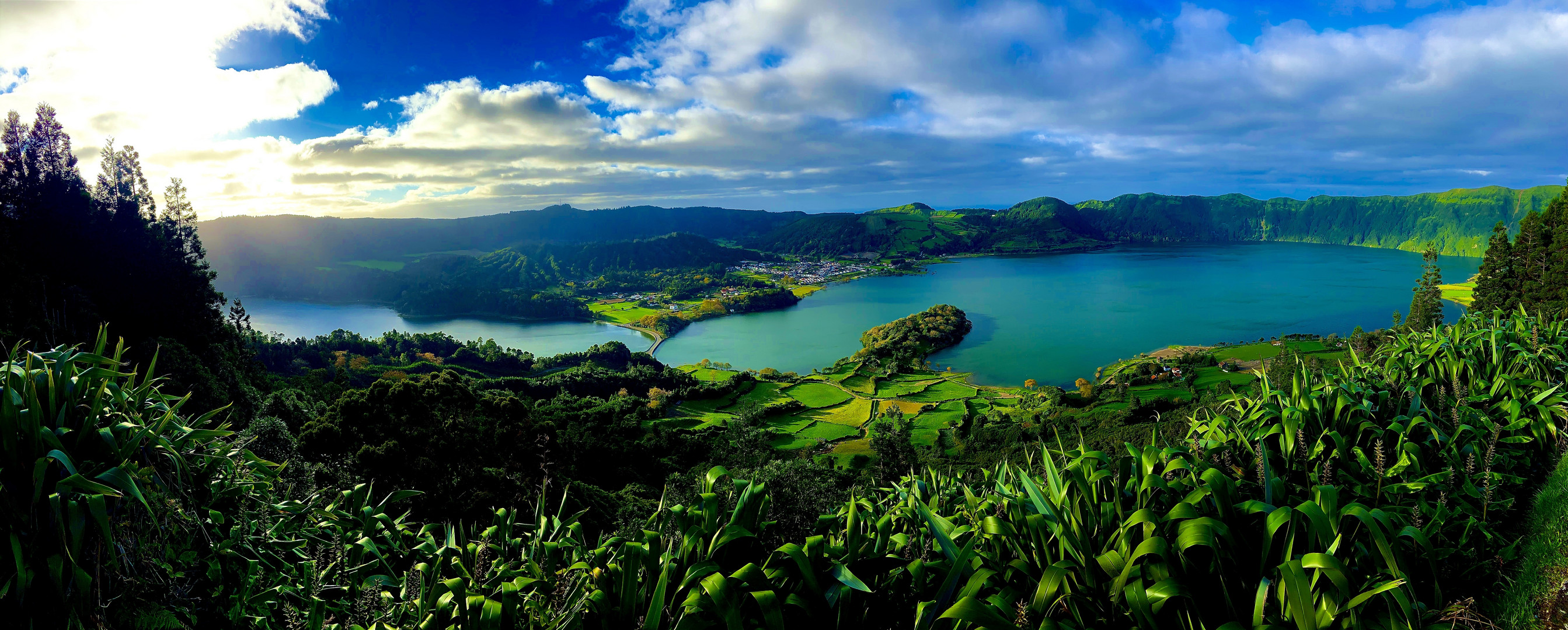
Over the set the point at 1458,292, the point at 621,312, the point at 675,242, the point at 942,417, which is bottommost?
the point at 942,417

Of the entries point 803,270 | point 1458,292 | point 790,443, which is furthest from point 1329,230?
point 790,443

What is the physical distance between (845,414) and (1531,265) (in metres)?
32.9

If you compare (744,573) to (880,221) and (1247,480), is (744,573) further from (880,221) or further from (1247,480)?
(880,221)

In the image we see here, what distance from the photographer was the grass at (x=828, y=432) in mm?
34781

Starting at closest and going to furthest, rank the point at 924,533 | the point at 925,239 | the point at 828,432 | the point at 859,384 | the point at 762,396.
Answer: the point at 924,533 < the point at 828,432 < the point at 762,396 < the point at 859,384 < the point at 925,239

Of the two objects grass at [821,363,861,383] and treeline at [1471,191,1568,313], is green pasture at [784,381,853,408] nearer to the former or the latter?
grass at [821,363,861,383]

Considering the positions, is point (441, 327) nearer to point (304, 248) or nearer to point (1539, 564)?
point (304, 248)

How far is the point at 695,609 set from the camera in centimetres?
200

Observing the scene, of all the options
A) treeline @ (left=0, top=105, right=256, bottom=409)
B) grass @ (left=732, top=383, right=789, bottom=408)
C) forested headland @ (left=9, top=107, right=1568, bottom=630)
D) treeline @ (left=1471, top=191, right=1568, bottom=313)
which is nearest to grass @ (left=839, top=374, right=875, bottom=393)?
grass @ (left=732, top=383, right=789, bottom=408)

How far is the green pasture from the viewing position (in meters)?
43.9

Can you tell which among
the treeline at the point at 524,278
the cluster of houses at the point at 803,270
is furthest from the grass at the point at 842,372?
the cluster of houses at the point at 803,270

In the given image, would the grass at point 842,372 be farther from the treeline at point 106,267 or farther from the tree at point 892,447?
the treeline at point 106,267

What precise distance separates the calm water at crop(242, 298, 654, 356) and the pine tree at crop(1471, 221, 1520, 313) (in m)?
→ 65.7

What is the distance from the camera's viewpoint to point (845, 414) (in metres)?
41.3
